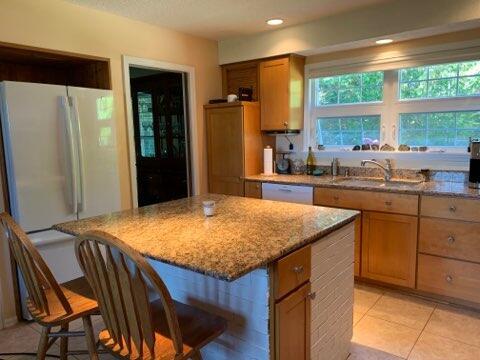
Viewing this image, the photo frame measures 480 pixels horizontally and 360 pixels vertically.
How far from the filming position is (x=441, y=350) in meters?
2.19

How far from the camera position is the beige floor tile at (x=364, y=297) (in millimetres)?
2718

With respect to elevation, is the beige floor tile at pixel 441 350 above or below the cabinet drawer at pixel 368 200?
below

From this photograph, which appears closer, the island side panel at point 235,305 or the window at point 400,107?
the island side panel at point 235,305

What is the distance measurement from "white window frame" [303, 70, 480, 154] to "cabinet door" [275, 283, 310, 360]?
2312 mm

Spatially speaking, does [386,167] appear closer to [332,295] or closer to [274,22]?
[274,22]

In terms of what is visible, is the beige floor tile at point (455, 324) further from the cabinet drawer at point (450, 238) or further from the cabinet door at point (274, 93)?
the cabinet door at point (274, 93)

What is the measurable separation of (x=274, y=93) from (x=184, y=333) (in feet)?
9.12

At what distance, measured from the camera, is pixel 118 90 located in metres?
3.12

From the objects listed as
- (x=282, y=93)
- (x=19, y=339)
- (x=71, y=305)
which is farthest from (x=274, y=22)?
(x=19, y=339)

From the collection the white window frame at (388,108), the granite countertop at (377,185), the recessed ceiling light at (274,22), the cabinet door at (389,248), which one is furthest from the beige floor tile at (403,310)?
the recessed ceiling light at (274,22)

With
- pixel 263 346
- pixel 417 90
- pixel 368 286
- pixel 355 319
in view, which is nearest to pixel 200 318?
pixel 263 346

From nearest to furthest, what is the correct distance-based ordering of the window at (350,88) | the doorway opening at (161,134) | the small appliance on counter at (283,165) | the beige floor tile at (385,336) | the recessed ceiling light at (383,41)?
the beige floor tile at (385,336)
the recessed ceiling light at (383,41)
the window at (350,88)
the small appliance on counter at (283,165)
the doorway opening at (161,134)

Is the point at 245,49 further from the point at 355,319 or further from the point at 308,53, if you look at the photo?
the point at 355,319

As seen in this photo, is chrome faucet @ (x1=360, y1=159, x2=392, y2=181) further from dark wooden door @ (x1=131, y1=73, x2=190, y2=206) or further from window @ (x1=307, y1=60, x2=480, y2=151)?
dark wooden door @ (x1=131, y1=73, x2=190, y2=206)
